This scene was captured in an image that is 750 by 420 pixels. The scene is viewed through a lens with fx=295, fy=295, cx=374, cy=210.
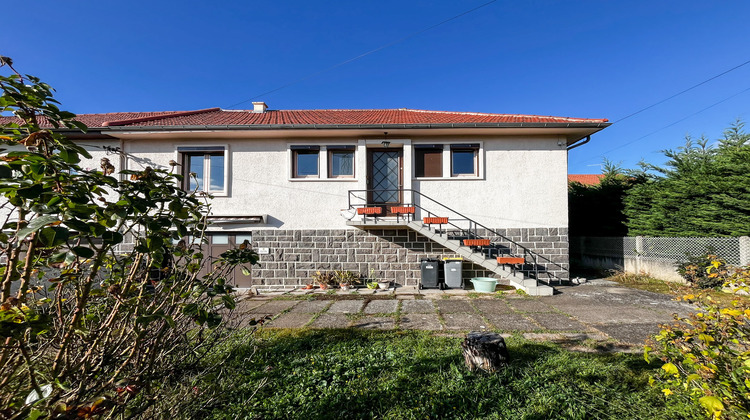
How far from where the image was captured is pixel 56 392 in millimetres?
1198

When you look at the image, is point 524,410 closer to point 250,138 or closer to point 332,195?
point 332,195

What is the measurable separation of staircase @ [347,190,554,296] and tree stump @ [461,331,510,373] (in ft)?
13.9

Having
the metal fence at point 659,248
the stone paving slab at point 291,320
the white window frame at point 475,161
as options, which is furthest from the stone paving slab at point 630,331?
the white window frame at point 475,161

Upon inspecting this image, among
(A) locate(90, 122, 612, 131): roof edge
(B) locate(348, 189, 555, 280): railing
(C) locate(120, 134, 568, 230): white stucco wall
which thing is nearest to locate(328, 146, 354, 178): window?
(C) locate(120, 134, 568, 230): white stucco wall

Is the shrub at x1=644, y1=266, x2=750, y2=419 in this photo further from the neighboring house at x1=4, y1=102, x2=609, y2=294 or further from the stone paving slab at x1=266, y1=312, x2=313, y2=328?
the neighboring house at x1=4, y1=102, x2=609, y2=294

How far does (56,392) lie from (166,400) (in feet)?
3.03

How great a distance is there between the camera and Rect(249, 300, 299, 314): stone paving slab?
5698mm

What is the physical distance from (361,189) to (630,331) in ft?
20.1

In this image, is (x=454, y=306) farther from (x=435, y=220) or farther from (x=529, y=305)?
(x=435, y=220)

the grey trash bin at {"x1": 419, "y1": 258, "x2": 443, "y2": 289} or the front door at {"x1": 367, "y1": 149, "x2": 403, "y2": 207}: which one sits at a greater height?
the front door at {"x1": 367, "y1": 149, "x2": 403, "y2": 207}

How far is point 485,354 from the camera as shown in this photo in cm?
292

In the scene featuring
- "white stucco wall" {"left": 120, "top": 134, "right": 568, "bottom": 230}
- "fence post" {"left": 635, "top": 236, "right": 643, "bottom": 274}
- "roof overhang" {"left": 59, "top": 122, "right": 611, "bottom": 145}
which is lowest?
"fence post" {"left": 635, "top": 236, "right": 643, "bottom": 274}

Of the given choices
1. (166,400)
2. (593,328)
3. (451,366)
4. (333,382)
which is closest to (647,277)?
(593,328)

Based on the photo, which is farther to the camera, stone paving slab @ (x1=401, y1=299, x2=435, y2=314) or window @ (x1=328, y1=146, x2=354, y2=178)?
window @ (x1=328, y1=146, x2=354, y2=178)
